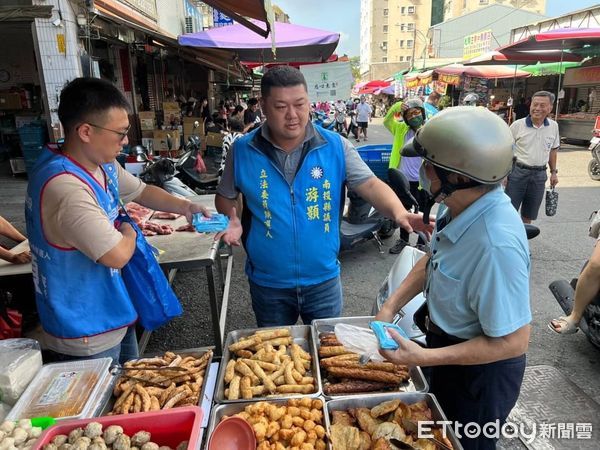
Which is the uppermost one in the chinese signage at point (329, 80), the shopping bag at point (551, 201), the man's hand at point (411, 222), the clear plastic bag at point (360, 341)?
the chinese signage at point (329, 80)

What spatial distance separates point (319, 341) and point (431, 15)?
104 meters

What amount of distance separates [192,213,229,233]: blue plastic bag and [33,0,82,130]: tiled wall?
4505mm

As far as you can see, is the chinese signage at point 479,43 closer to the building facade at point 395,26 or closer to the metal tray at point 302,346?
the metal tray at point 302,346

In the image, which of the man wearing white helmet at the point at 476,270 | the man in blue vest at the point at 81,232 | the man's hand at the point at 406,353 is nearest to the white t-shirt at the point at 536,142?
the man wearing white helmet at the point at 476,270

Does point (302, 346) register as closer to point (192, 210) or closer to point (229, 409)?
point (229, 409)

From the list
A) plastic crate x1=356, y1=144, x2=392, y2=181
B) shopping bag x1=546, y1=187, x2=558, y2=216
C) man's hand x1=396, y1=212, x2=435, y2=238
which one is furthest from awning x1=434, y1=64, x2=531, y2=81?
man's hand x1=396, y1=212, x2=435, y2=238

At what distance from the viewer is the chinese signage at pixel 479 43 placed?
107 feet

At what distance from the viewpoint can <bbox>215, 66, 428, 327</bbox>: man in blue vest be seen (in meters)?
2.38

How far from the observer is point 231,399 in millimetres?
1855

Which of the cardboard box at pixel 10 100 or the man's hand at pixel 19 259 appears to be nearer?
the man's hand at pixel 19 259

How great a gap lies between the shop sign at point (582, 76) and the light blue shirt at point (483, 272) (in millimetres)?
20844

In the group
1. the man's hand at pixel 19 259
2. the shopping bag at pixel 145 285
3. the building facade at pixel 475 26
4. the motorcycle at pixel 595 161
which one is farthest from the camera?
the building facade at pixel 475 26

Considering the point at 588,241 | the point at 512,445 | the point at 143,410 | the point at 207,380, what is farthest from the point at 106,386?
the point at 588,241

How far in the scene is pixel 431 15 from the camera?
3575 inches
